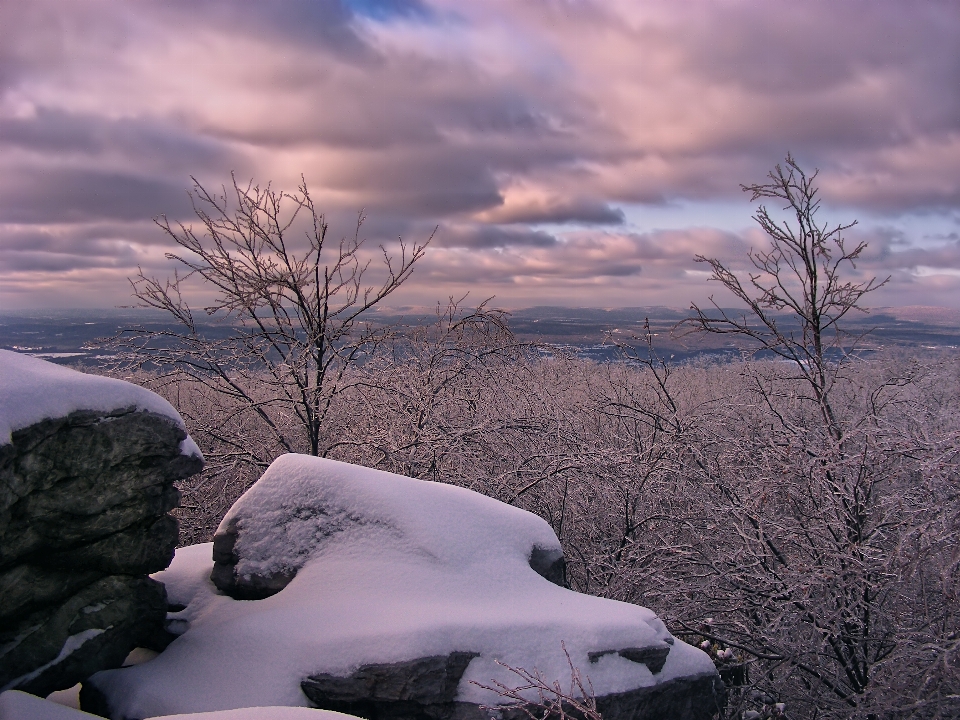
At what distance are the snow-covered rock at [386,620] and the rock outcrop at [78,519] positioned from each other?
0.29 m

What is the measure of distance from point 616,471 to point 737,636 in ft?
7.65

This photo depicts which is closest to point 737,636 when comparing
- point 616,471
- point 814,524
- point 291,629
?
point 814,524

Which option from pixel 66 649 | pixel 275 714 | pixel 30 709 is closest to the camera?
pixel 275 714

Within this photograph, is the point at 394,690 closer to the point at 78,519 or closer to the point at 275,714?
the point at 275,714

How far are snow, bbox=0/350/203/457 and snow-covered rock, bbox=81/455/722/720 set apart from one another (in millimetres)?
1069

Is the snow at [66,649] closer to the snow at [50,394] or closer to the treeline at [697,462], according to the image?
the snow at [50,394]

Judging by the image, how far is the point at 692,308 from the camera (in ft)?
30.2

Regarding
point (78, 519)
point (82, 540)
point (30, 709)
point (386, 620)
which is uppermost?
point (78, 519)

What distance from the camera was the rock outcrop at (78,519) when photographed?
3.85 metres

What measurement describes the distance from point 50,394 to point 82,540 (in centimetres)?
101

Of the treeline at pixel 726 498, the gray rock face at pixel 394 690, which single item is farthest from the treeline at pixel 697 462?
the gray rock face at pixel 394 690

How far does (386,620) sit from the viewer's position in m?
3.91

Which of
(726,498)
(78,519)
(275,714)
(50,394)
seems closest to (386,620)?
(275,714)

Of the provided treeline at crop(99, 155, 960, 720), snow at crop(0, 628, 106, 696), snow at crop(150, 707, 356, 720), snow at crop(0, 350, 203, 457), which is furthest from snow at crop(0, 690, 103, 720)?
treeline at crop(99, 155, 960, 720)
